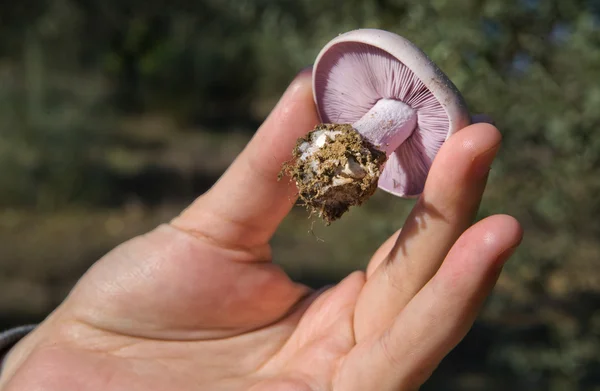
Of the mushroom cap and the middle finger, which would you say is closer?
the middle finger

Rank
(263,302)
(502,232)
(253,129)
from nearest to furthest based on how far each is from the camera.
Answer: (502,232) → (263,302) → (253,129)

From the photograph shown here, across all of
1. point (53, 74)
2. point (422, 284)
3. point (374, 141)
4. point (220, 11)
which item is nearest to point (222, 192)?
point (374, 141)

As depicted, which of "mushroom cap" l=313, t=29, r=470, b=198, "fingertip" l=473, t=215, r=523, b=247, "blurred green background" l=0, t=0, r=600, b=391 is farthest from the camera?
"blurred green background" l=0, t=0, r=600, b=391

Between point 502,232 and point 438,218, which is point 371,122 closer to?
point 438,218

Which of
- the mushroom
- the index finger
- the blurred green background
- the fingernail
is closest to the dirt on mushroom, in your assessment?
the mushroom

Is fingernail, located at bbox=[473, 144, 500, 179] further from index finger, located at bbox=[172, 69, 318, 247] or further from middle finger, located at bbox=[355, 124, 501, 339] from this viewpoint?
index finger, located at bbox=[172, 69, 318, 247]

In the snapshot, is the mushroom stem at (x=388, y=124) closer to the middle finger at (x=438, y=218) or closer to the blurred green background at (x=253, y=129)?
the middle finger at (x=438, y=218)

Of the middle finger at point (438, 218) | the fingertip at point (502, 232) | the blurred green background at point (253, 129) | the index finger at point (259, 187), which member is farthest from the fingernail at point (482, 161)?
the blurred green background at point (253, 129)

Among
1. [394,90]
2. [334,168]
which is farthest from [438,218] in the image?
[394,90]
